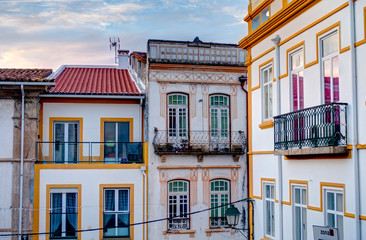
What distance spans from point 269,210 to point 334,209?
367 cm

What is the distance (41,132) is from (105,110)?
8.47 feet

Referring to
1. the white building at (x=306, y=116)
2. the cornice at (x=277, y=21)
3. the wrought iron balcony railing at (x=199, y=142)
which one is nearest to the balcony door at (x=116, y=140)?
the wrought iron balcony railing at (x=199, y=142)

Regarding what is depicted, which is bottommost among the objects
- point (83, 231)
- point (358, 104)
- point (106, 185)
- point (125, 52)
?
point (83, 231)

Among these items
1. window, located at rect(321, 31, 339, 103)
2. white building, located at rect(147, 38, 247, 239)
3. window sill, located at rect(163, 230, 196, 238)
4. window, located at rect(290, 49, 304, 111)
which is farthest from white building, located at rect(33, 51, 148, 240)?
window, located at rect(321, 31, 339, 103)

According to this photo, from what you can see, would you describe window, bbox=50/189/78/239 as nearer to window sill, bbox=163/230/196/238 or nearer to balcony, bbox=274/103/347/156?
window sill, bbox=163/230/196/238

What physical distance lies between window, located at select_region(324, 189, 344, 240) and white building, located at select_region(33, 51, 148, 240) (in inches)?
378

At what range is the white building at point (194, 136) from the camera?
21.2m

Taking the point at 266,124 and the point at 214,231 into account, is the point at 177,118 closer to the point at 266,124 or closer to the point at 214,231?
the point at 214,231

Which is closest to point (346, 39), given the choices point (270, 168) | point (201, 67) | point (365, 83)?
point (365, 83)

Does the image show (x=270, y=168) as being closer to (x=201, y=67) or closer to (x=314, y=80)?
(x=314, y=80)

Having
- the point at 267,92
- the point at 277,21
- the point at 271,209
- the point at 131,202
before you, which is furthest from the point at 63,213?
the point at 277,21

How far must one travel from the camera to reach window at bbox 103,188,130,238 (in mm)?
20859

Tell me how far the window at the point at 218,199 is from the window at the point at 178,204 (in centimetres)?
100

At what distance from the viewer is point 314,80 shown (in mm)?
12211
